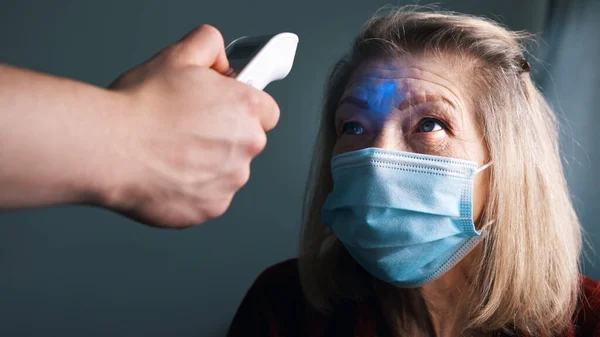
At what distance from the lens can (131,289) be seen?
194cm

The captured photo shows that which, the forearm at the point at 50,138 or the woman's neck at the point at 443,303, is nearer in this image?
the forearm at the point at 50,138

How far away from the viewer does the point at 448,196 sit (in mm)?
1170

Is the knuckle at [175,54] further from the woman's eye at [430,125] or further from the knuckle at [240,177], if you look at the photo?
the woman's eye at [430,125]

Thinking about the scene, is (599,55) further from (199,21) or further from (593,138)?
(199,21)

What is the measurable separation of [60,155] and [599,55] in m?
1.88

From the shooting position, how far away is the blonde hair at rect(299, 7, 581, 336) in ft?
4.05

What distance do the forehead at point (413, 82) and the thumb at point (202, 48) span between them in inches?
26.5

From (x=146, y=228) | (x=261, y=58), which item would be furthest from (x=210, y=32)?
(x=146, y=228)

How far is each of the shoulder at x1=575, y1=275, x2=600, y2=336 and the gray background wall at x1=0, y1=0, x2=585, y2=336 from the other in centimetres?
107

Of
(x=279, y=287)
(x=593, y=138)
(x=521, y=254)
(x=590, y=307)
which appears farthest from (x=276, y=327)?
(x=593, y=138)

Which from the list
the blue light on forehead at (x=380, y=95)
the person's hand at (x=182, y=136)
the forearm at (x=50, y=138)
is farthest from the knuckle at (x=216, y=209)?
the blue light on forehead at (x=380, y=95)

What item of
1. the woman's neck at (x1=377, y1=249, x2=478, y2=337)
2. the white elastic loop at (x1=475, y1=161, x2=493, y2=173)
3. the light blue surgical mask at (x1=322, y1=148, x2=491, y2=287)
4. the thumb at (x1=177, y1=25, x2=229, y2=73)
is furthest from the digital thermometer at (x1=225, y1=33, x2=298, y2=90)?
the woman's neck at (x1=377, y1=249, x2=478, y2=337)

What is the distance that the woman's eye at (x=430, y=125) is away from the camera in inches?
48.9

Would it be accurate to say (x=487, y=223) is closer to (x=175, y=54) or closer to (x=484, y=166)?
(x=484, y=166)
